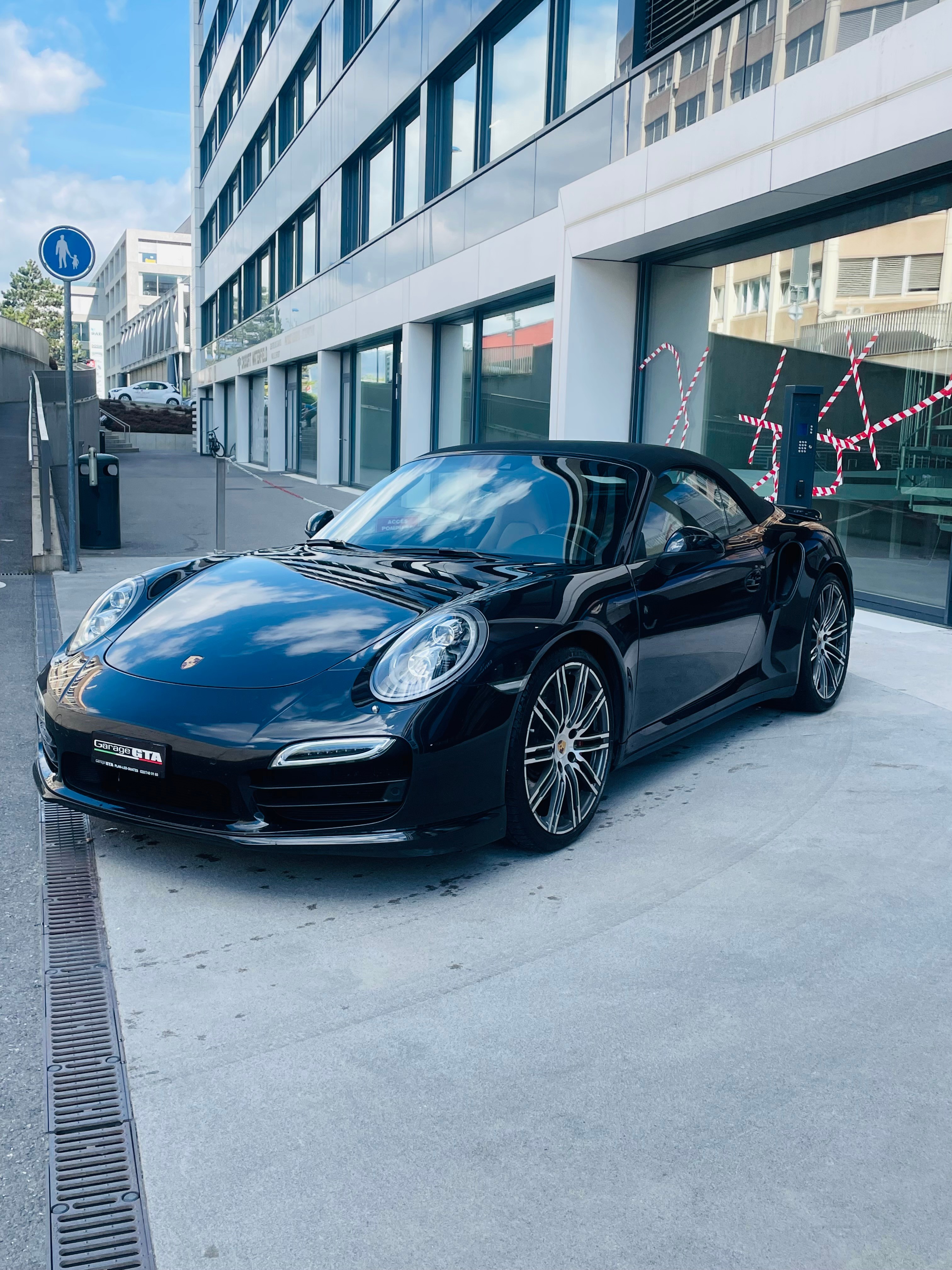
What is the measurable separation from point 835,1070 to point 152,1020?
1545mm

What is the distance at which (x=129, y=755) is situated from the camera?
11.1 ft

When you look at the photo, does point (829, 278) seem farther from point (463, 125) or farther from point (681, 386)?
point (463, 125)

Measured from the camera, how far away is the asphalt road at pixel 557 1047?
2020 millimetres

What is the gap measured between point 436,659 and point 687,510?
1704 millimetres

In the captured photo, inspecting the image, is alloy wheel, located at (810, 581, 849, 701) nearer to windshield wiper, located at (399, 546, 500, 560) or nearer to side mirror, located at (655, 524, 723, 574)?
side mirror, located at (655, 524, 723, 574)

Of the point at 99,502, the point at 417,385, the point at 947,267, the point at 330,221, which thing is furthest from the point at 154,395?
the point at 947,267

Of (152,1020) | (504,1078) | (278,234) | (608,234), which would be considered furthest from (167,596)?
(278,234)

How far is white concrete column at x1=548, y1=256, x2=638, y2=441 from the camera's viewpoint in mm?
11797

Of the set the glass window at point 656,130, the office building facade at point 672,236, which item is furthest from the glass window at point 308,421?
the glass window at point 656,130

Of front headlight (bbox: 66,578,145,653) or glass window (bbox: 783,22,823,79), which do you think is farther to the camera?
glass window (bbox: 783,22,823,79)

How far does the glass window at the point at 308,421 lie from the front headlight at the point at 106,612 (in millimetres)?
21187

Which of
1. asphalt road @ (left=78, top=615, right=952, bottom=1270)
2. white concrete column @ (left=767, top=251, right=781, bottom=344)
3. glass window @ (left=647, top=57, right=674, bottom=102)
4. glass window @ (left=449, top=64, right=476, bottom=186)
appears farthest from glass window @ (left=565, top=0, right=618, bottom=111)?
asphalt road @ (left=78, top=615, right=952, bottom=1270)

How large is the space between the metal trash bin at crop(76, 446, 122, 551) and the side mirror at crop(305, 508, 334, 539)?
21.6 feet

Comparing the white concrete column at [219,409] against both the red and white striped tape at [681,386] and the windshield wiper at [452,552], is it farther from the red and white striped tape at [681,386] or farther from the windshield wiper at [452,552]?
the windshield wiper at [452,552]
